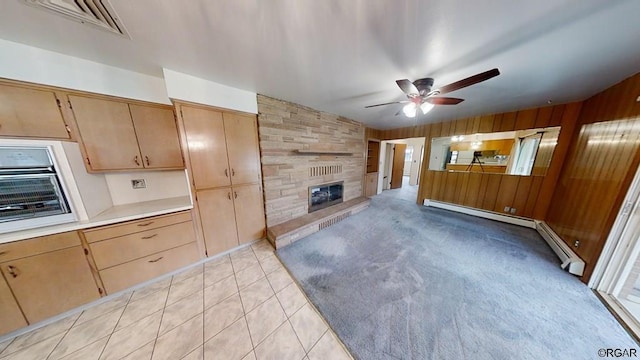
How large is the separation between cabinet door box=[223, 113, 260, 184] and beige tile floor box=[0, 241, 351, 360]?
1434 millimetres

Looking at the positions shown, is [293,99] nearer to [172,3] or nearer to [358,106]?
[358,106]

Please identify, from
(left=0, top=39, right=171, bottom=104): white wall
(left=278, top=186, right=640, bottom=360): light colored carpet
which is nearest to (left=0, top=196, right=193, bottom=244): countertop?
(left=0, top=39, right=171, bottom=104): white wall

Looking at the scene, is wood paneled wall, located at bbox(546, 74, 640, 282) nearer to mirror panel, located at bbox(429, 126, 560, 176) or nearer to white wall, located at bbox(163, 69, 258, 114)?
mirror panel, located at bbox(429, 126, 560, 176)

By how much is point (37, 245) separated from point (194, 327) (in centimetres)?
153

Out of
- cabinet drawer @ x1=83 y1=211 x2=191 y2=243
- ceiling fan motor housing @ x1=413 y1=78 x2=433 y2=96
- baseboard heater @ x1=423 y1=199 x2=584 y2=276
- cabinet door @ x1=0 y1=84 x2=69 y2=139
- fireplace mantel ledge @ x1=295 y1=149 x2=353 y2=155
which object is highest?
ceiling fan motor housing @ x1=413 y1=78 x2=433 y2=96

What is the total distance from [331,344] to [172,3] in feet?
8.85

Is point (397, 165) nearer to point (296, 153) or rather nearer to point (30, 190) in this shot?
point (296, 153)

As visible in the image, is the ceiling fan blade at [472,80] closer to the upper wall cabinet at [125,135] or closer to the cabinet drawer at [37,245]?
the upper wall cabinet at [125,135]

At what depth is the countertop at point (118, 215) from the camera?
4.53 feet

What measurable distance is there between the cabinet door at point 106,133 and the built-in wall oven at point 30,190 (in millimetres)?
285

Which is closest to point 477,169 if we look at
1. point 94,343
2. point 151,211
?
point 151,211

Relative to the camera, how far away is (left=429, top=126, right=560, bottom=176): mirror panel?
10.4 ft

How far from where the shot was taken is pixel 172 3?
1.02 metres

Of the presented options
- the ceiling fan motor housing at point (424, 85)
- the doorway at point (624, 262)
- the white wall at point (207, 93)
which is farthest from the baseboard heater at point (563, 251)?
the white wall at point (207, 93)
